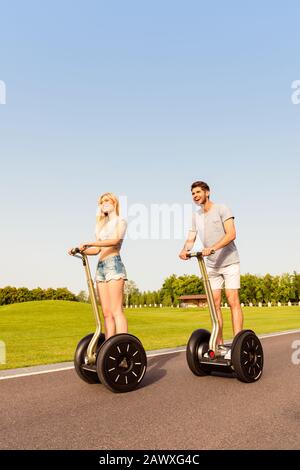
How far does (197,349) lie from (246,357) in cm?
64

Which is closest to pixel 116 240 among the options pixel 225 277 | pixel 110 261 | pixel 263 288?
pixel 110 261

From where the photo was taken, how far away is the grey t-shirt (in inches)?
242

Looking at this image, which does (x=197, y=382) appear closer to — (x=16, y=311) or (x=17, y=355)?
(x=17, y=355)

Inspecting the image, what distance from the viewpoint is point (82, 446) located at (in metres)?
3.16

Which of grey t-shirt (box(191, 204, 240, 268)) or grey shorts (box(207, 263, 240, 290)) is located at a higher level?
grey t-shirt (box(191, 204, 240, 268))

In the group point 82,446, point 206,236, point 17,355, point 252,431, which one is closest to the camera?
point 82,446

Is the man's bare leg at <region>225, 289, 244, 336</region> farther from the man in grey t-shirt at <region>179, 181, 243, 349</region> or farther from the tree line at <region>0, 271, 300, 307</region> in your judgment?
the tree line at <region>0, 271, 300, 307</region>

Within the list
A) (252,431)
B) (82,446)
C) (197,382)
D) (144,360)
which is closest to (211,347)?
(197,382)

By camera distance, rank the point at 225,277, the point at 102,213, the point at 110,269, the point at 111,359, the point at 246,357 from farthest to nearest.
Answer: the point at 225,277, the point at 102,213, the point at 110,269, the point at 246,357, the point at 111,359

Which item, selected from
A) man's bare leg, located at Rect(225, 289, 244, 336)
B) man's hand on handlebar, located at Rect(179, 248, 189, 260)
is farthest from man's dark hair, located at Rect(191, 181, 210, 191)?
man's bare leg, located at Rect(225, 289, 244, 336)

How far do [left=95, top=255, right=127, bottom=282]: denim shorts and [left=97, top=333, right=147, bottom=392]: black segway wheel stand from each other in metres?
0.79

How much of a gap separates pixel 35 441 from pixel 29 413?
2.89 feet

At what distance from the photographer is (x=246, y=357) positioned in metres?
5.41

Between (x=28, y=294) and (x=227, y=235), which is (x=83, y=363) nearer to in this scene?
(x=227, y=235)
